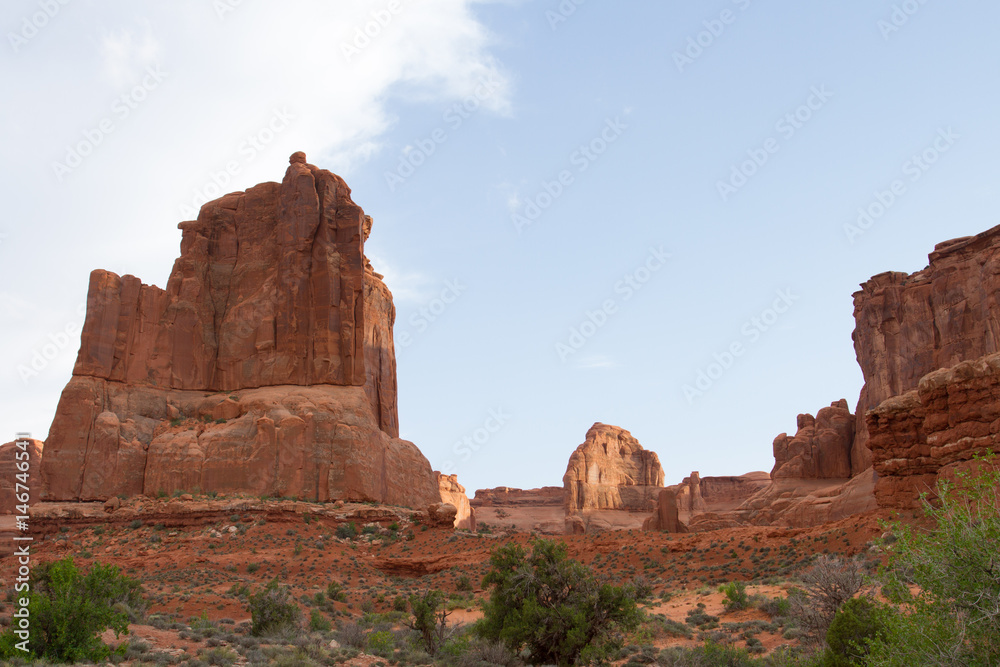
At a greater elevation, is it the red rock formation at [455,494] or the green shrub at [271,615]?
the red rock formation at [455,494]

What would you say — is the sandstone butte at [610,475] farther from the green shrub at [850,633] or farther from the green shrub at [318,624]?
the green shrub at [850,633]

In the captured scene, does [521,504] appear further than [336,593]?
Yes

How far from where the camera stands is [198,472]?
4138 cm

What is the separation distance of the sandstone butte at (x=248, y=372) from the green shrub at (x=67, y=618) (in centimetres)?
2493

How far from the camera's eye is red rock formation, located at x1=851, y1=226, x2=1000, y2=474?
53.2m

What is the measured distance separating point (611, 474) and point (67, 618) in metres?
98.2

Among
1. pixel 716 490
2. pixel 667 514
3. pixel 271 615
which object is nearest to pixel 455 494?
pixel 716 490

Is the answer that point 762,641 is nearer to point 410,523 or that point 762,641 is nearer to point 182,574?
point 182,574

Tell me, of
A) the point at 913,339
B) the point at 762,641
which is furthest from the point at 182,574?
the point at 913,339

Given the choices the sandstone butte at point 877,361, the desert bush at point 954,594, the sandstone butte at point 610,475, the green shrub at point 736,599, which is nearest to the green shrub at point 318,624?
the green shrub at point 736,599

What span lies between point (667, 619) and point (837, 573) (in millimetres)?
5681

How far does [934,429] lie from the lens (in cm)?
2169

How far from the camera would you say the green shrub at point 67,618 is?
14602mm

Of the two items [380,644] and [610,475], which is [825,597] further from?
[610,475]
